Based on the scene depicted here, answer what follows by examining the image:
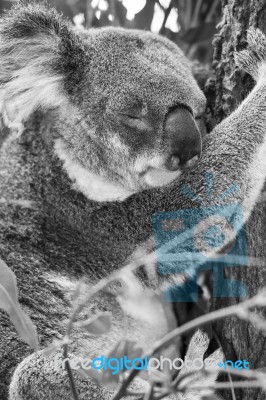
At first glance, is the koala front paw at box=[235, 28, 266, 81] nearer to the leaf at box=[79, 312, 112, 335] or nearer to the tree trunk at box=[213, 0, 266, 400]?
the tree trunk at box=[213, 0, 266, 400]

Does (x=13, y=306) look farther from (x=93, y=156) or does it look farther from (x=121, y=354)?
(x=93, y=156)

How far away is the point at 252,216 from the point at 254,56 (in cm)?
90

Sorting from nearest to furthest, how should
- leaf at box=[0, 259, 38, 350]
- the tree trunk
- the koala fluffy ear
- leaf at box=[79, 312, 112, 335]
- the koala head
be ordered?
leaf at box=[79, 312, 112, 335] → leaf at box=[0, 259, 38, 350] → the tree trunk → the koala head → the koala fluffy ear

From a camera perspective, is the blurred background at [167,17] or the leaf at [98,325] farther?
the blurred background at [167,17]

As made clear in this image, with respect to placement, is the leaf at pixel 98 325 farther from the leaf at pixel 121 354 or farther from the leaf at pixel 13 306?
the leaf at pixel 13 306

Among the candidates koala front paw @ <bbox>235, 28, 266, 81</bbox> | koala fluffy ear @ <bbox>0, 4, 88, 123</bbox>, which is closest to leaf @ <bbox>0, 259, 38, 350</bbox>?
koala fluffy ear @ <bbox>0, 4, 88, 123</bbox>

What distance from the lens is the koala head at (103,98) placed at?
2670mm

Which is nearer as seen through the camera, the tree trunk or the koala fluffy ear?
the tree trunk

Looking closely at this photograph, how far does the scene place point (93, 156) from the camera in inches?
116

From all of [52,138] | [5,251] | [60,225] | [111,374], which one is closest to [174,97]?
[52,138]

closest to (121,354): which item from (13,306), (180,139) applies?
(13,306)

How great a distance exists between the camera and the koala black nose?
102 inches

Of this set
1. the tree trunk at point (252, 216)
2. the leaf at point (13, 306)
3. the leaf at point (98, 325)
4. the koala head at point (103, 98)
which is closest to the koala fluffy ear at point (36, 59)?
the koala head at point (103, 98)

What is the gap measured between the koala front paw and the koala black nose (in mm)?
502
